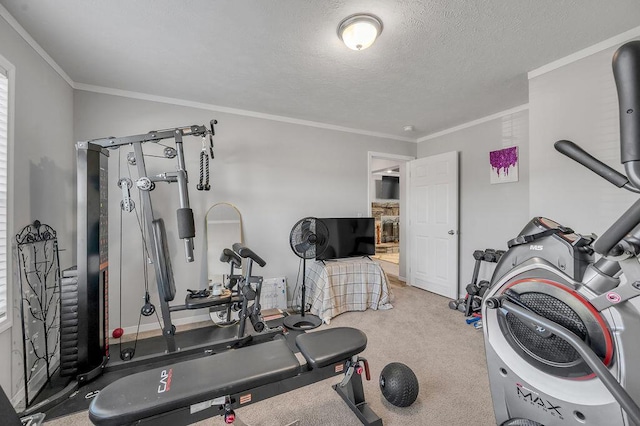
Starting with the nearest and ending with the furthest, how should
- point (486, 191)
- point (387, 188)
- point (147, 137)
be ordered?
point (147, 137), point (486, 191), point (387, 188)

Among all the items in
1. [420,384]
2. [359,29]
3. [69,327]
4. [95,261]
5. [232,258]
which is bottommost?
[420,384]

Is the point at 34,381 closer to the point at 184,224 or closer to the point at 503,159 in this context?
the point at 184,224

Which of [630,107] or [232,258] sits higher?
[630,107]

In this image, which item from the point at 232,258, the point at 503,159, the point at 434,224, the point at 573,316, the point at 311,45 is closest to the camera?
the point at 573,316

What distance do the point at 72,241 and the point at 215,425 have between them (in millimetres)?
2142

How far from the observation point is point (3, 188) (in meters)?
1.62

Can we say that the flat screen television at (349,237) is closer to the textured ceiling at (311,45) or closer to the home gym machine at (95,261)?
the textured ceiling at (311,45)

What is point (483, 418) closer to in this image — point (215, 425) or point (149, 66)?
point (215, 425)

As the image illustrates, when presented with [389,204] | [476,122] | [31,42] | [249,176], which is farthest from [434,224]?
[31,42]

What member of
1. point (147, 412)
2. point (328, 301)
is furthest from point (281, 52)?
point (328, 301)

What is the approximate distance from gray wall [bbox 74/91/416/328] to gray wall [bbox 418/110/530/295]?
112cm

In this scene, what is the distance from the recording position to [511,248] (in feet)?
4.09

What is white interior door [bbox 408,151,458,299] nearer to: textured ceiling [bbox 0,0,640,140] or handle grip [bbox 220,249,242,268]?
textured ceiling [bbox 0,0,640,140]

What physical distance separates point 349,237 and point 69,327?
282cm
